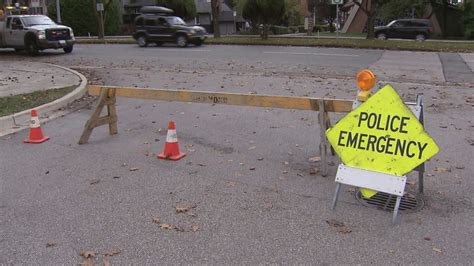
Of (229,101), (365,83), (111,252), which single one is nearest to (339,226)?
(365,83)

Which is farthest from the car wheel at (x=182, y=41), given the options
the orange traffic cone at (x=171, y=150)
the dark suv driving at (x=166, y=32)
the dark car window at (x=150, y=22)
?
the orange traffic cone at (x=171, y=150)

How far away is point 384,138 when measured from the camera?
4.24 meters

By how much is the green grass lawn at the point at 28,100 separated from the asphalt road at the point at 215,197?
3.04ft

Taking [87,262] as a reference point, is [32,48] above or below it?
above

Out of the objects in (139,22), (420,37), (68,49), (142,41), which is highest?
(139,22)

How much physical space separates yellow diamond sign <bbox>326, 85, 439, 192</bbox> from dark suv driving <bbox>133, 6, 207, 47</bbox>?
22.7m

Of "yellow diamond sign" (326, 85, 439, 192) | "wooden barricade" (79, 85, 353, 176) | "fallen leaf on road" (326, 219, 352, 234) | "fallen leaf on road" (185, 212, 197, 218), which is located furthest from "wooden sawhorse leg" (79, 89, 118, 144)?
"fallen leaf on road" (326, 219, 352, 234)

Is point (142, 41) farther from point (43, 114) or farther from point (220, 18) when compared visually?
point (220, 18)

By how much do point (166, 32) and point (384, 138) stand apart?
2395 cm

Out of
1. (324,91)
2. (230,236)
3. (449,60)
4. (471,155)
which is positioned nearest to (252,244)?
(230,236)

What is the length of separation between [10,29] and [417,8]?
42.1 m

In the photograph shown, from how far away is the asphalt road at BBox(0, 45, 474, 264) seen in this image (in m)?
3.55

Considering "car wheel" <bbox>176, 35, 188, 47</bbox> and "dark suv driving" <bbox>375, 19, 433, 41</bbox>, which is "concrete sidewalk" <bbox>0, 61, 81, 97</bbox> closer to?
"car wheel" <bbox>176, 35, 188, 47</bbox>

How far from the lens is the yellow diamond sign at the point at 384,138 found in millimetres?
4098
